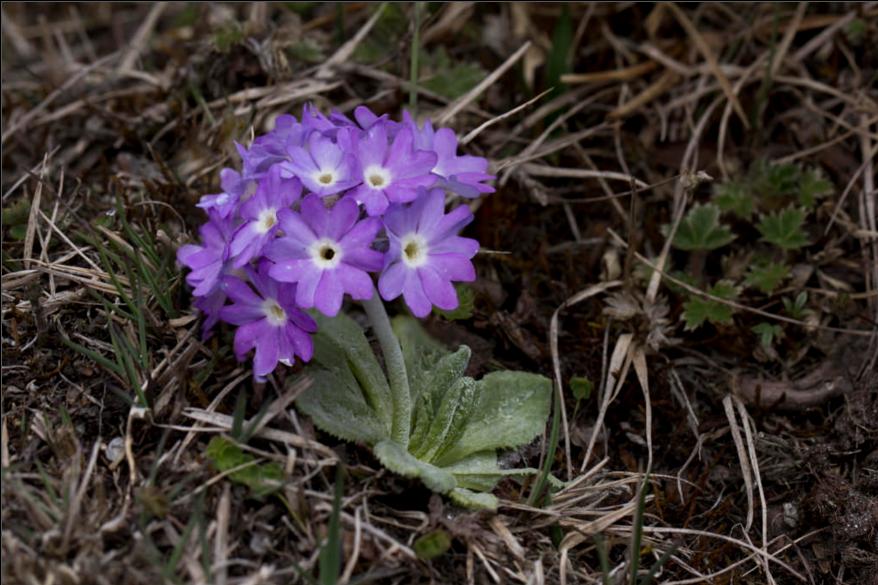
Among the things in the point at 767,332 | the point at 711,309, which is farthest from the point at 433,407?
the point at 767,332

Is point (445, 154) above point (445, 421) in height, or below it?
above

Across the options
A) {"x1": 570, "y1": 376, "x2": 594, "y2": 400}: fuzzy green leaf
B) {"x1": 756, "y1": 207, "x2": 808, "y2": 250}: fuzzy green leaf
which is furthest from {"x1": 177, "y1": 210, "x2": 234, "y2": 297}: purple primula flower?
{"x1": 756, "y1": 207, "x2": 808, "y2": 250}: fuzzy green leaf

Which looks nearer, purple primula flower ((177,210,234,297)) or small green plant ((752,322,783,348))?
purple primula flower ((177,210,234,297))

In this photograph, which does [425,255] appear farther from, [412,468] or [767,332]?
[767,332]

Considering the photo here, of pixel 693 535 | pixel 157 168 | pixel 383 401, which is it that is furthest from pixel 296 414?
pixel 157 168

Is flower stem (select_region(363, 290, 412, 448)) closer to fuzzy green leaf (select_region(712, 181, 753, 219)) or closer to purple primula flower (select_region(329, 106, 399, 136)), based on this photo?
purple primula flower (select_region(329, 106, 399, 136))

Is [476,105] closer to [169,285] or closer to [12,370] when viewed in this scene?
[169,285]

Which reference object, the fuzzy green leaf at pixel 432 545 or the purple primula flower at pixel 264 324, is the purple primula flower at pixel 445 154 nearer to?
the purple primula flower at pixel 264 324
